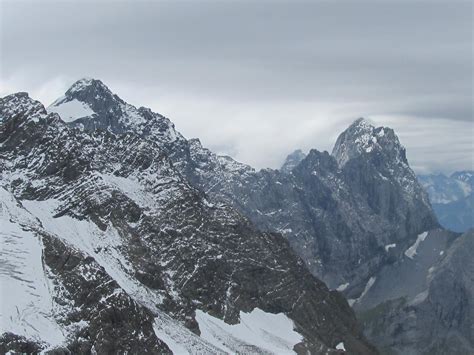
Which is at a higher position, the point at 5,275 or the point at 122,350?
the point at 5,275

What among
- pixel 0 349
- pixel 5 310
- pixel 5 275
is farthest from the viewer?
pixel 5 275

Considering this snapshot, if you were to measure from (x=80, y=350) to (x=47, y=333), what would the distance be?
10.0 meters

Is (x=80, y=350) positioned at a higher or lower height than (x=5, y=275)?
lower

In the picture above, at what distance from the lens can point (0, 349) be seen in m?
163

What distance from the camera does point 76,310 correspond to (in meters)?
194

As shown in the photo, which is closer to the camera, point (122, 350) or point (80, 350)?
point (80, 350)

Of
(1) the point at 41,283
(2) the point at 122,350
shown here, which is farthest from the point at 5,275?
(2) the point at 122,350

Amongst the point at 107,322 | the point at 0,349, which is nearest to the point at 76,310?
the point at 107,322

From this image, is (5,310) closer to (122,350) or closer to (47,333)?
(47,333)

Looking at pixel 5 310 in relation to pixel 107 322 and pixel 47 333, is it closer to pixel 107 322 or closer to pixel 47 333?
pixel 47 333

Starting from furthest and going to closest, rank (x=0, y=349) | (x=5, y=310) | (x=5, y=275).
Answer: (x=5, y=275) → (x=5, y=310) → (x=0, y=349)

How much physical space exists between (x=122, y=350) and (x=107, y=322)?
795cm

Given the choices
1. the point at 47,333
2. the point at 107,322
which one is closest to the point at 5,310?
the point at 47,333

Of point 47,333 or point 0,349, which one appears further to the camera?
point 47,333
